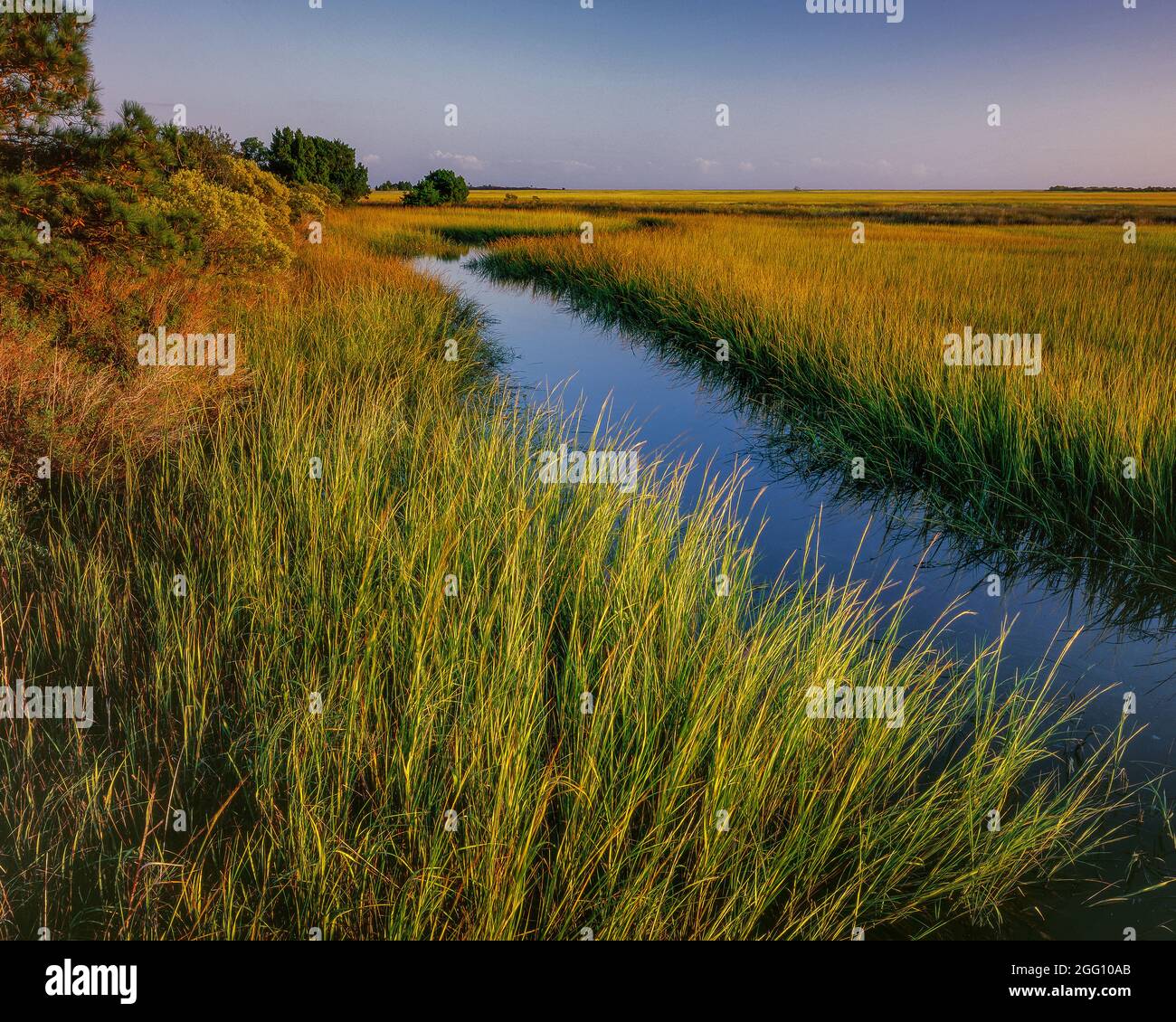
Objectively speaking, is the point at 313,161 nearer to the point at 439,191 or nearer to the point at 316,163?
the point at 316,163

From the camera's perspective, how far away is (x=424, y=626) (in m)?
2.50

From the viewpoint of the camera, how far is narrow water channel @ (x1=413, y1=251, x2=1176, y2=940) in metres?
2.41

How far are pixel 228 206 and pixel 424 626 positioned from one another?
8239mm

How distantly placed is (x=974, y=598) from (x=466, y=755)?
11.4 ft

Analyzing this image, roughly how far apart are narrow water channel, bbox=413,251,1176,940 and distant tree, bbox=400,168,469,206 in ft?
153

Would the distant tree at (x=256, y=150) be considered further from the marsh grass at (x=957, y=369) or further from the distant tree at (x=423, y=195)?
the marsh grass at (x=957, y=369)

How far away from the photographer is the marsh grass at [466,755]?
1.94 m

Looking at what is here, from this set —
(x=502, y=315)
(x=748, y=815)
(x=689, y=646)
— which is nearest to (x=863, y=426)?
(x=689, y=646)

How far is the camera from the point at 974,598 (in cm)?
440

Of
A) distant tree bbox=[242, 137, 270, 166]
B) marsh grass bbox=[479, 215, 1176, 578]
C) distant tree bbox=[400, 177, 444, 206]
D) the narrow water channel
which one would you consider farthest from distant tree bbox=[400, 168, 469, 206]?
the narrow water channel

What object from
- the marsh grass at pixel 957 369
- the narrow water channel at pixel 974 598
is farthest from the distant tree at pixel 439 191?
the narrow water channel at pixel 974 598

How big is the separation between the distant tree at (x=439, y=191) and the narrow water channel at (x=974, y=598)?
46549mm

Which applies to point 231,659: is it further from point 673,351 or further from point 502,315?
point 502,315

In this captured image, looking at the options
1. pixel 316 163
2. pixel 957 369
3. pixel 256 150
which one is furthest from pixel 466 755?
pixel 316 163
